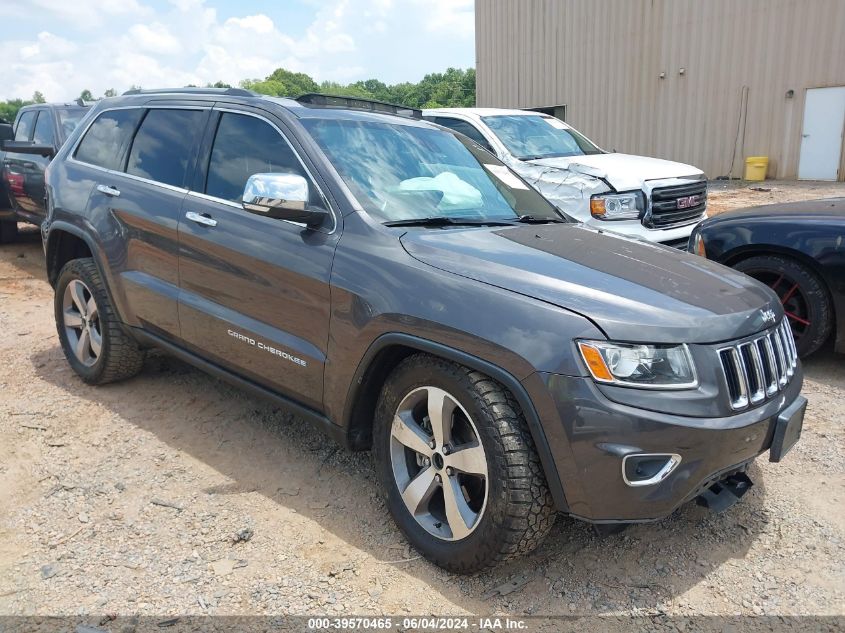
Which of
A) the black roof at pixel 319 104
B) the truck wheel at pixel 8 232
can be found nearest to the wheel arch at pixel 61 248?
the black roof at pixel 319 104

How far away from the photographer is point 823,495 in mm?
3205

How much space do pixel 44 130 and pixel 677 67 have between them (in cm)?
1626

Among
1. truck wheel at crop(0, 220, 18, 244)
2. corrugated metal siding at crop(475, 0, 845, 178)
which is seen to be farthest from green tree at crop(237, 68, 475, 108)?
truck wheel at crop(0, 220, 18, 244)

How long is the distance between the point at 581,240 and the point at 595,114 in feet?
64.4

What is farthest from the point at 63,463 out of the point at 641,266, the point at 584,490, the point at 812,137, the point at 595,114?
the point at 595,114

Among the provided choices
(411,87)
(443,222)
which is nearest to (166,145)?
(443,222)

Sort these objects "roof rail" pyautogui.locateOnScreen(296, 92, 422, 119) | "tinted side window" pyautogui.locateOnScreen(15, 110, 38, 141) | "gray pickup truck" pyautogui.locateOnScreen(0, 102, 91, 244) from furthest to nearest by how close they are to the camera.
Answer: "tinted side window" pyautogui.locateOnScreen(15, 110, 38, 141)
"gray pickup truck" pyautogui.locateOnScreen(0, 102, 91, 244)
"roof rail" pyautogui.locateOnScreen(296, 92, 422, 119)

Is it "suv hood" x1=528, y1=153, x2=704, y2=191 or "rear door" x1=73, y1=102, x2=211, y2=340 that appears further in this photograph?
"suv hood" x1=528, y1=153, x2=704, y2=191

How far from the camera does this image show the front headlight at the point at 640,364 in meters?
2.22

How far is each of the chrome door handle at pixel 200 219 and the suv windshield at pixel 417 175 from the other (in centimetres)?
71

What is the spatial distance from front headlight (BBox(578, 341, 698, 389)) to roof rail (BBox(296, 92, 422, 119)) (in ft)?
7.00

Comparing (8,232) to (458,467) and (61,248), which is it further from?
(458,467)

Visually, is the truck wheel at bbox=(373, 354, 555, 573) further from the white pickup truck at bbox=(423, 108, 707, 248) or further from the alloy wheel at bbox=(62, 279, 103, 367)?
the white pickup truck at bbox=(423, 108, 707, 248)

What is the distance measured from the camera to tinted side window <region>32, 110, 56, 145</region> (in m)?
8.81
